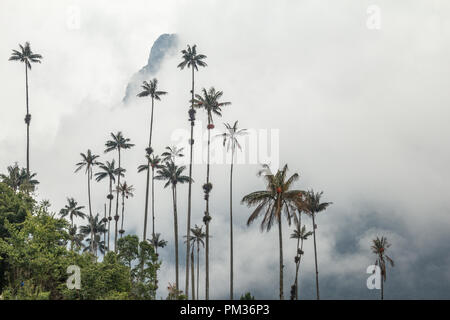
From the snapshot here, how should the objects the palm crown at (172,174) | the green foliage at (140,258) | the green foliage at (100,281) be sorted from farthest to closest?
the palm crown at (172,174), the green foliage at (140,258), the green foliage at (100,281)

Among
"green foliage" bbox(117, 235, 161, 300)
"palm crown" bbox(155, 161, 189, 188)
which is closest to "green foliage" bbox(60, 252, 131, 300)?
"green foliage" bbox(117, 235, 161, 300)

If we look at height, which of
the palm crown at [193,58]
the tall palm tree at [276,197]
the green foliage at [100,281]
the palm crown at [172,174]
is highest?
the palm crown at [193,58]

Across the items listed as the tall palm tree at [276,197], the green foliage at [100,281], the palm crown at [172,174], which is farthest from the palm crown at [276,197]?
the palm crown at [172,174]

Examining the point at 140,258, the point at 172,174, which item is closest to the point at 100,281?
the point at 140,258

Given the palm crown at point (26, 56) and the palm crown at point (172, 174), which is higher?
the palm crown at point (26, 56)

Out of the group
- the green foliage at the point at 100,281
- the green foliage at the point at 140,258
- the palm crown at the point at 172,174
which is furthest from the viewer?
the palm crown at the point at 172,174

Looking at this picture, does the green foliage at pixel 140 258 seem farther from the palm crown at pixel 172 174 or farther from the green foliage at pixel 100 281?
the palm crown at pixel 172 174

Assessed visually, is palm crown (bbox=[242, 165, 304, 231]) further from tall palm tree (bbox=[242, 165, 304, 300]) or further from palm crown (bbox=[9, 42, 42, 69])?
palm crown (bbox=[9, 42, 42, 69])

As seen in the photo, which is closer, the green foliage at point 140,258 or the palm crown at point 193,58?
the green foliage at point 140,258

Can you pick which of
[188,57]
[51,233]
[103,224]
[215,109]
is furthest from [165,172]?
[103,224]

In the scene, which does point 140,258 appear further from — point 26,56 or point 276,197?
point 26,56

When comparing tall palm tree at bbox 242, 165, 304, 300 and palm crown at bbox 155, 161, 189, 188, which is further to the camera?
palm crown at bbox 155, 161, 189, 188
